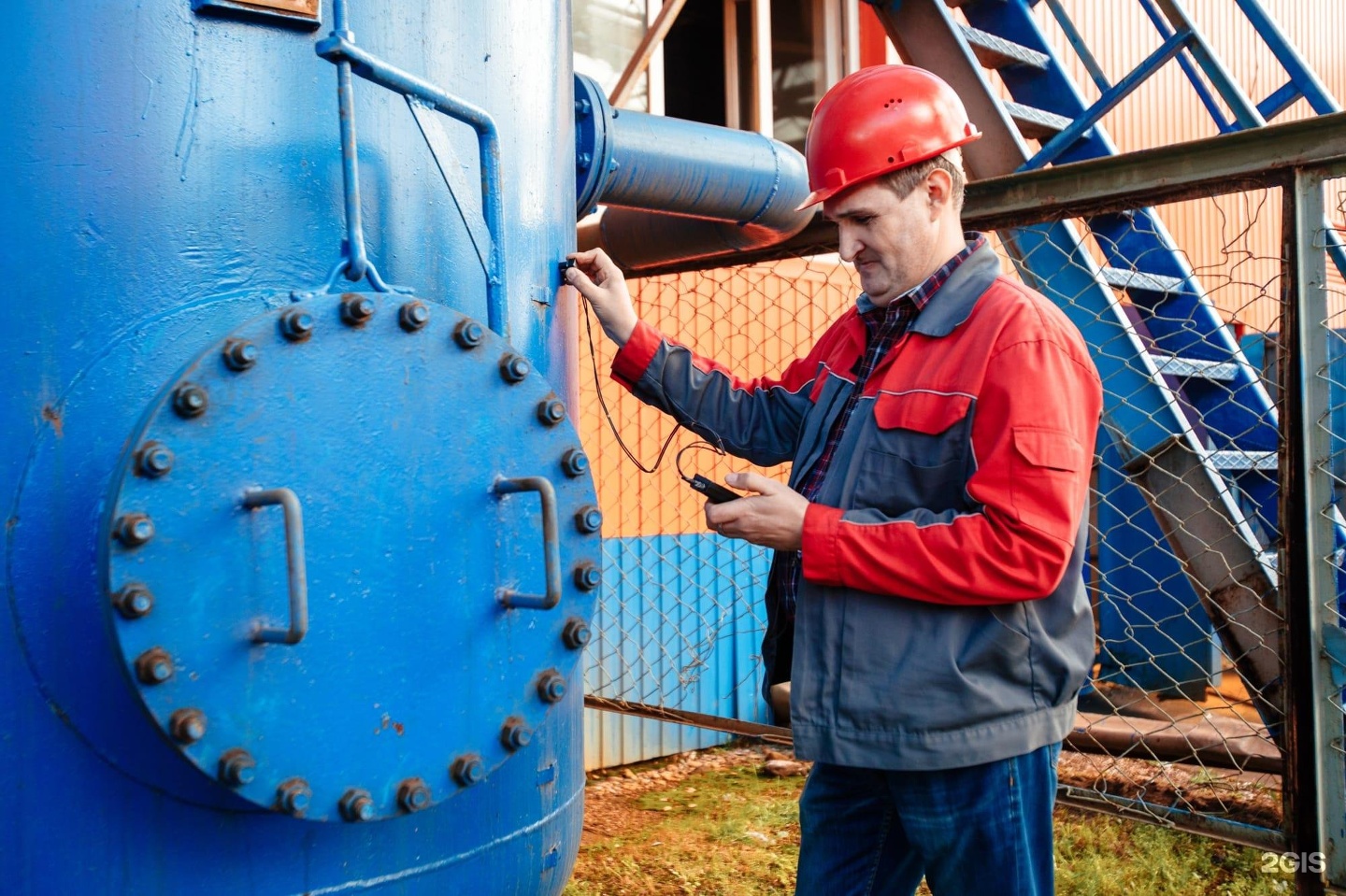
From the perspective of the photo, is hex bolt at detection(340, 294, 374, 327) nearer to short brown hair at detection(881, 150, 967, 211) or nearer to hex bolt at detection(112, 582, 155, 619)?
hex bolt at detection(112, 582, 155, 619)

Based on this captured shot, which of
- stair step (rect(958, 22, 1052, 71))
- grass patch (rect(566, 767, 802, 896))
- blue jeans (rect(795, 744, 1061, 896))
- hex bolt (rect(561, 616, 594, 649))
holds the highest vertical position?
stair step (rect(958, 22, 1052, 71))

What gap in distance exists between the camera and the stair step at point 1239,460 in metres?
3.75

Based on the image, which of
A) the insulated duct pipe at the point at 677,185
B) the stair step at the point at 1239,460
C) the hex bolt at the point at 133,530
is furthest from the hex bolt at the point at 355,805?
the stair step at the point at 1239,460

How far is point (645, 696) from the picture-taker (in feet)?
18.4

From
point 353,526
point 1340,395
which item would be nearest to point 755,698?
point 1340,395

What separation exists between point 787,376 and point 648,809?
312 cm

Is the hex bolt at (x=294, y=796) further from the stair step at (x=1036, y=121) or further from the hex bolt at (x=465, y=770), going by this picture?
the stair step at (x=1036, y=121)

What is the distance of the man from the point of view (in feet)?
5.67

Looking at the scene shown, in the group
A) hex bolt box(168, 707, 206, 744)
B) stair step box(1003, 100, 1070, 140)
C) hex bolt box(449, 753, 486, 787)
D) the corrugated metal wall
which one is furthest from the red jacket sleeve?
the corrugated metal wall

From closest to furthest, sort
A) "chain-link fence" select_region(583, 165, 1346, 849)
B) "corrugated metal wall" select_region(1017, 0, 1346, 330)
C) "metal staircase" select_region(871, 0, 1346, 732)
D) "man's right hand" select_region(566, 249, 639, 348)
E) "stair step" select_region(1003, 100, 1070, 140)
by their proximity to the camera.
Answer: "man's right hand" select_region(566, 249, 639, 348) < "chain-link fence" select_region(583, 165, 1346, 849) < "metal staircase" select_region(871, 0, 1346, 732) < "stair step" select_region(1003, 100, 1070, 140) < "corrugated metal wall" select_region(1017, 0, 1346, 330)

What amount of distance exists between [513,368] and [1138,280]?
3.23 meters

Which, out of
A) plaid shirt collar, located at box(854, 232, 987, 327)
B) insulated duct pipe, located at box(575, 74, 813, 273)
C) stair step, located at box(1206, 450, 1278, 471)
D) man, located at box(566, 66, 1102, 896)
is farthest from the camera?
stair step, located at box(1206, 450, 1278, 471)

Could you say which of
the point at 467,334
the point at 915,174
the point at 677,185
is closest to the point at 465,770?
the point at 467,334

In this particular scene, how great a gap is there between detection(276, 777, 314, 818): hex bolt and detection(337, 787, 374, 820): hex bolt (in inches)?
2.0
